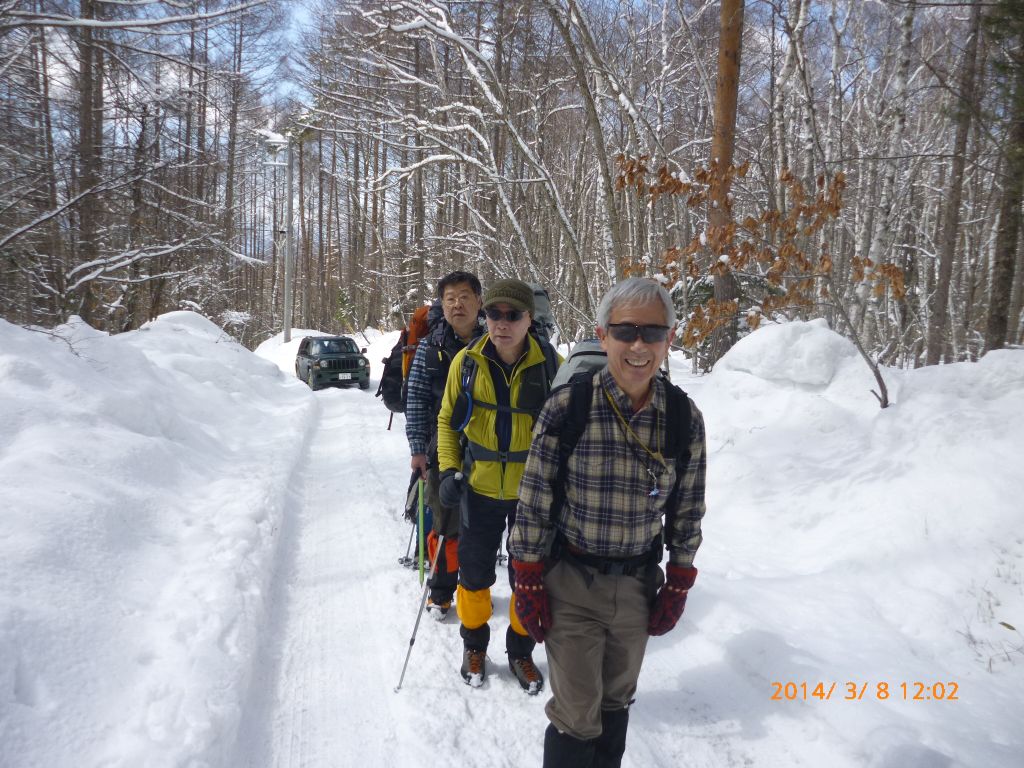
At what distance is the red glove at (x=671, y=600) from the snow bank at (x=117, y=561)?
1972mm

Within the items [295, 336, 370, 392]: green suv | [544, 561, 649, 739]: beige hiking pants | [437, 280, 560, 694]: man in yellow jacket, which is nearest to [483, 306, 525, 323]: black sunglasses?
[437, 280, 560, 694]: man in yellow jacket

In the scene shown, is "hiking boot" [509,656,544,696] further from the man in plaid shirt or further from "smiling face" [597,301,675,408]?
"smiling face" [597,301,675,408]

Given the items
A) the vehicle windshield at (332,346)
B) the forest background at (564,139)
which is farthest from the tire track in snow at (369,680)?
the vehicle windshield at (332,346)

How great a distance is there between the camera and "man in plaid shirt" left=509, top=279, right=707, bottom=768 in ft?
6.13

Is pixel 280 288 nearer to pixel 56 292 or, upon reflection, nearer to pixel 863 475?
pixel 56 292

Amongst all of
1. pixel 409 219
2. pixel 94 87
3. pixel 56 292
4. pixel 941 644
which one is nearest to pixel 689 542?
pixel 941 644

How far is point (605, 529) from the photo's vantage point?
1.89 metres

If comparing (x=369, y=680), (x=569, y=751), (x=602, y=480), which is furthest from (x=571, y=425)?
(x=369, y=680)

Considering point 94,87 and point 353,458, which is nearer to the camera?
point 353,458

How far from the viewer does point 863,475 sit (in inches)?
177

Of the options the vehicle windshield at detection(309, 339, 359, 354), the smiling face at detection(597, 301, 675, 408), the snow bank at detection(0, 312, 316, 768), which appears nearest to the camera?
the smiling face at detection(597, 301, 675, 408)

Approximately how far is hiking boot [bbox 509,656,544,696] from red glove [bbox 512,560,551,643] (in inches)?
47.2

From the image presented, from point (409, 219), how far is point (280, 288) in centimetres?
2359
